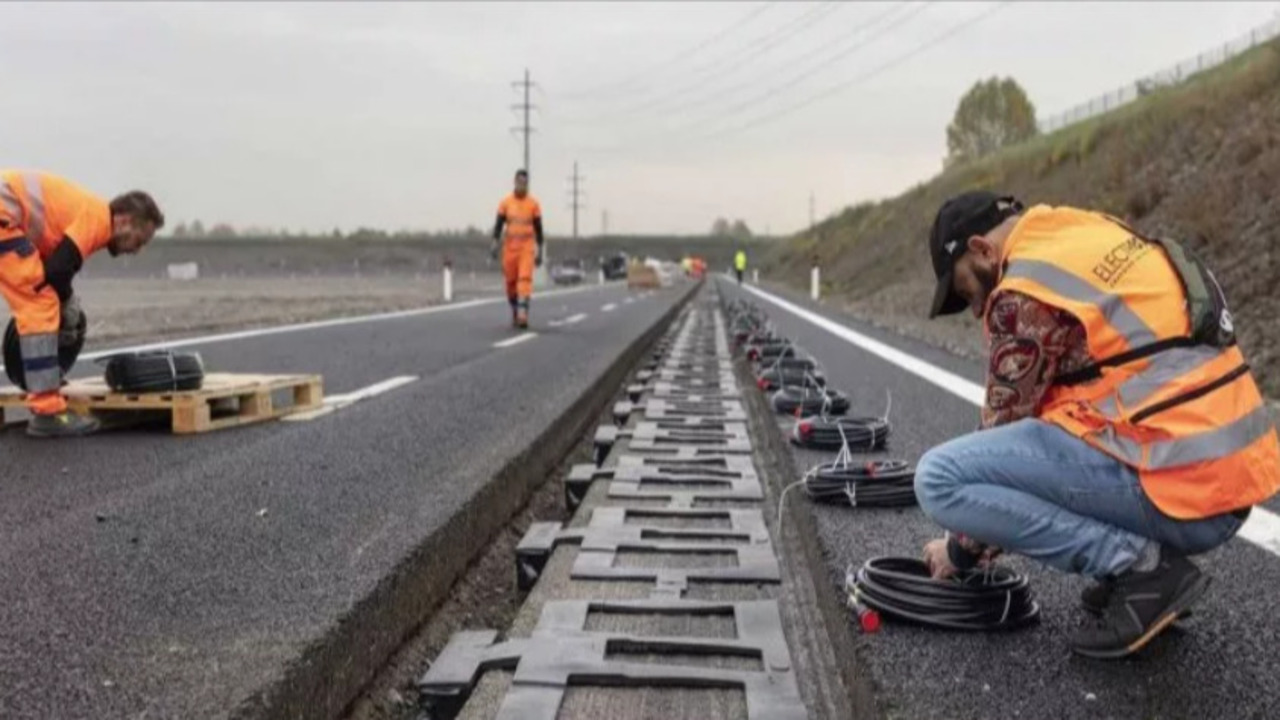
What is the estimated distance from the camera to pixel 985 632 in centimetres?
323

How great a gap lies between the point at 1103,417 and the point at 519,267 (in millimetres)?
12946

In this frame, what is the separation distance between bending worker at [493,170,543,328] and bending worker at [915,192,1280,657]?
40.7 feet

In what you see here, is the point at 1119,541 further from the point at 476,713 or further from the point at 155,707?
the point at 155,707

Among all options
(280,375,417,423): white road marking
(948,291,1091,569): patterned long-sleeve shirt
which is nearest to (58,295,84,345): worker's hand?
(280,375,417,423): white road marking

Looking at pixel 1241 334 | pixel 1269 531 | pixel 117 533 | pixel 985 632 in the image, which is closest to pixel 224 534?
pixel 117 533

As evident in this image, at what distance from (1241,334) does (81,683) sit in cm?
1113

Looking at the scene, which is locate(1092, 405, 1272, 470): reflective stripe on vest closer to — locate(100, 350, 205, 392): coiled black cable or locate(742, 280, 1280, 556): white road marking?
locate(742, 280, 1280, 556): white road marking

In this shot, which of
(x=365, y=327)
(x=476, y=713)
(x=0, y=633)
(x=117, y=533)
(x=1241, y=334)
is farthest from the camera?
(x=365, y=327)

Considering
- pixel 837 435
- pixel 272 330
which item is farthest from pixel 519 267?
pixel 837 435

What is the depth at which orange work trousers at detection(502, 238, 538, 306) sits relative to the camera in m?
15.4

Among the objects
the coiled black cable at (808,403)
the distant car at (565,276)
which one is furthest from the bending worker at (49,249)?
the distant car at (565,276)

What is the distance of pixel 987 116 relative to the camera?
82.1 m

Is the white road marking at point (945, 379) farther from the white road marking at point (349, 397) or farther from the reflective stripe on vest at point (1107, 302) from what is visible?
the white road marking at point (349, 397)

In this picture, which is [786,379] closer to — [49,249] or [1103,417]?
[49,249]
